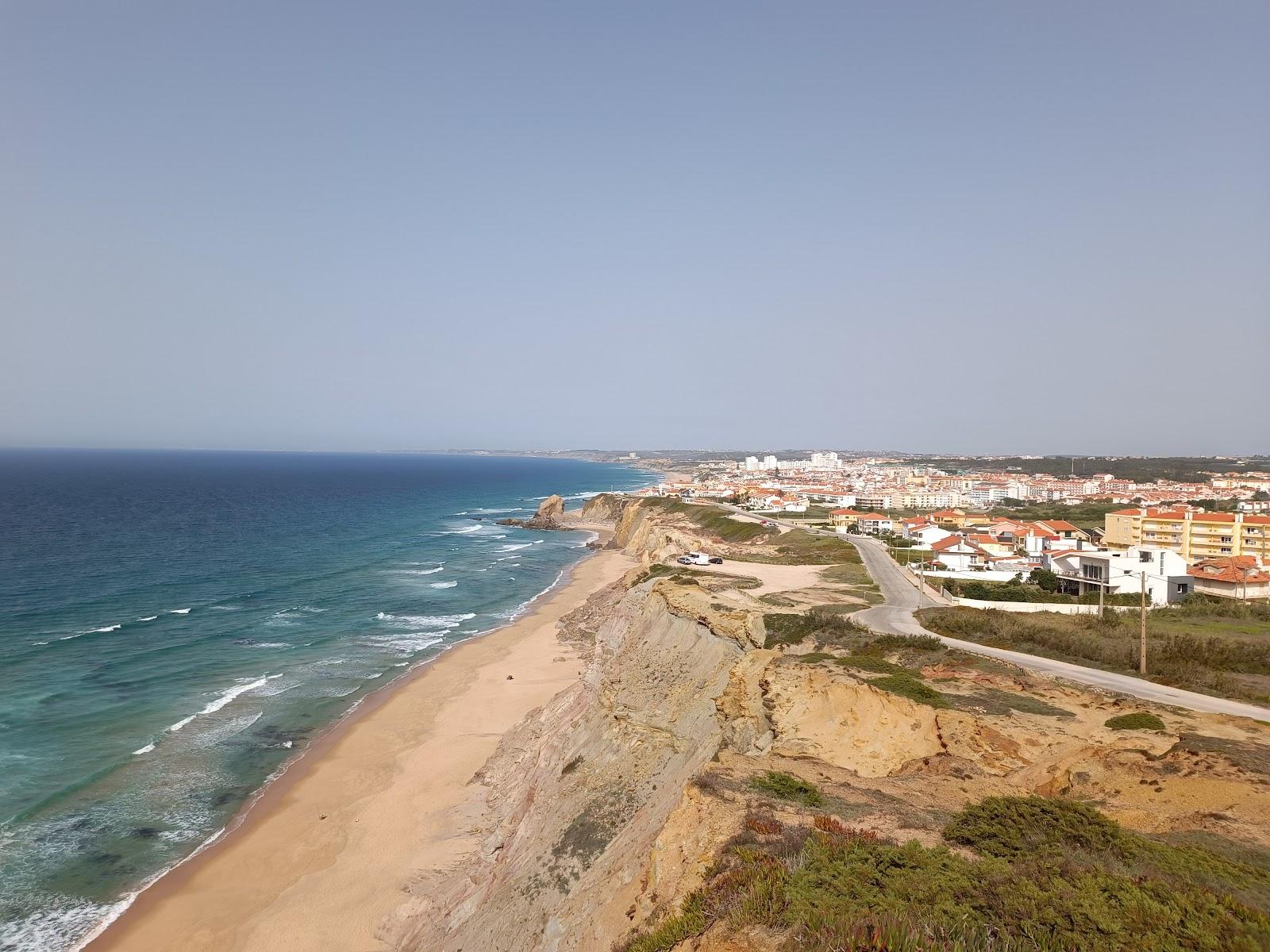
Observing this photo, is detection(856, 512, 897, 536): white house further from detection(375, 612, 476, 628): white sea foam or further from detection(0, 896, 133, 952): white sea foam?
detection(0, 896, 133, 952): white sea foam

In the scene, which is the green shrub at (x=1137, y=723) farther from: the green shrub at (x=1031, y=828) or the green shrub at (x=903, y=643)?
the green shrub at (x=903, y=643)

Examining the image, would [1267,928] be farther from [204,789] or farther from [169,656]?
[169,656]

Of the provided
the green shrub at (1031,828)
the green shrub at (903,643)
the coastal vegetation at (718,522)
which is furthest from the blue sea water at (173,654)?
the green shrub at (903,643)

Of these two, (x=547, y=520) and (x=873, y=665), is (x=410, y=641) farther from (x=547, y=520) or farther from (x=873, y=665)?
(x=547, y=520)

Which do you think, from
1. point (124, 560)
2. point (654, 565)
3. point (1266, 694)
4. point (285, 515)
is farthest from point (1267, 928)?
point (285, 515)

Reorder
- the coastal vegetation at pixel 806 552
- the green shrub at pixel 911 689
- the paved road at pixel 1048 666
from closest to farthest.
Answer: the green shrub at pixel 911 689 < the paved road at pixel 1048 666 < the coastal vegetation at pixel 806 552

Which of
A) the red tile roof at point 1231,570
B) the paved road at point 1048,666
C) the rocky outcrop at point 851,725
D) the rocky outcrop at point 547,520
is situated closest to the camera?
the rocky outcrop at point 851,725

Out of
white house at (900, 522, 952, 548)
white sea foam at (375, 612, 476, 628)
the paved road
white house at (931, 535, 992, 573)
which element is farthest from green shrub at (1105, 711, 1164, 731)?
white house at (900, 522, 952, 548)
